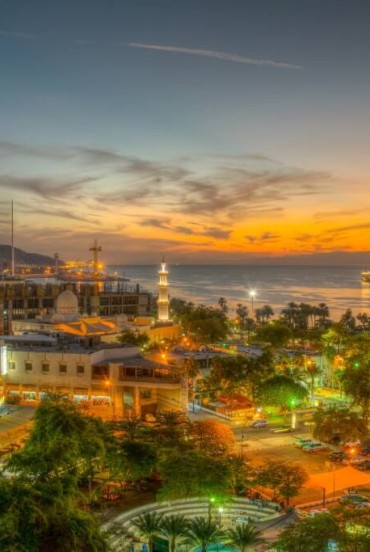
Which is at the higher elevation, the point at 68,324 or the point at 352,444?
the point at 68,324

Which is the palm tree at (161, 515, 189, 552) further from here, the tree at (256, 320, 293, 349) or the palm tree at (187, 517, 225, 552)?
the tree at (256, 320, 293, 349)

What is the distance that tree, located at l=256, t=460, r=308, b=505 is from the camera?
26094mm

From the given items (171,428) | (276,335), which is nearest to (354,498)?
(171,428)

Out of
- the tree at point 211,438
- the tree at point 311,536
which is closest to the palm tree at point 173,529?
the tree at point 311,536

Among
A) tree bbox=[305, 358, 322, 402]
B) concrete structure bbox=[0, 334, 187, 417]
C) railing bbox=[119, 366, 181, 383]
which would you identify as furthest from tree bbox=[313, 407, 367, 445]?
tree bbox=[305, 358, 322, 402]

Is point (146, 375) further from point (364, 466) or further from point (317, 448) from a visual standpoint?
point (364, 466)

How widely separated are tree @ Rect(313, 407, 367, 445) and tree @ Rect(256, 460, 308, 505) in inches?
299

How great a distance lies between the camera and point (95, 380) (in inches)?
1624

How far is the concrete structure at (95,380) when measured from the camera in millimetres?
40688

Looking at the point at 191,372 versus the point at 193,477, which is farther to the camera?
the point at 191,372

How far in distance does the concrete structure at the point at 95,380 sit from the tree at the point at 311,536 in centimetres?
2359

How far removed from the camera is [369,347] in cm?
5250

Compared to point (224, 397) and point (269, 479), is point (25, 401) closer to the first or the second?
point (224, 397)

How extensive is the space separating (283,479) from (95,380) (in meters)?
18.1
